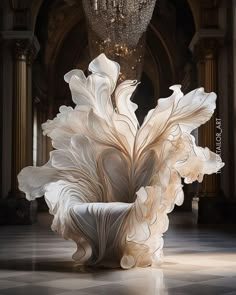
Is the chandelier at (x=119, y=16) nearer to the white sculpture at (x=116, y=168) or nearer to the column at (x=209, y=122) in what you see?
the white sculpture at (x=116, y=168)

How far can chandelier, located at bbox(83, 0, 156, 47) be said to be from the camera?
10656 mm

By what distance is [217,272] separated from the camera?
20.4 ft

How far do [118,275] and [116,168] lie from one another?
1637 mm

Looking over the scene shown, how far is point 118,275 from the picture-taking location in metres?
6.09

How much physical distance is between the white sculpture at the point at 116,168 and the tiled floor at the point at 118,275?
15.0 inches

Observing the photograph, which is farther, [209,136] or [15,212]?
[209,136]

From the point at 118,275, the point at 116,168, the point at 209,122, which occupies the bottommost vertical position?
the point at 118,275

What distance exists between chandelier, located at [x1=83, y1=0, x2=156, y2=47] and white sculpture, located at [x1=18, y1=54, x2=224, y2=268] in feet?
10.8

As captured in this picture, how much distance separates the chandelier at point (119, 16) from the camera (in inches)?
420

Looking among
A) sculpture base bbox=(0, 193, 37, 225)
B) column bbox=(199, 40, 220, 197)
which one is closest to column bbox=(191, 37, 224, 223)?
column bbox=(199, 40, 220, 197)

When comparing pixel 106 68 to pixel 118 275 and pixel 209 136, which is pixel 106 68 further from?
pixel 209 136

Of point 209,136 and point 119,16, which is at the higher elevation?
point 119,16

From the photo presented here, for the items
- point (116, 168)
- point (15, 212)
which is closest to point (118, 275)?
point (116, 168)

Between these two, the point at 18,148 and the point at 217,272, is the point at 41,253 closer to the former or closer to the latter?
the point at 217,272
